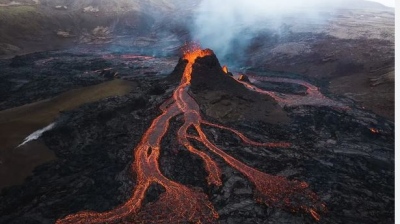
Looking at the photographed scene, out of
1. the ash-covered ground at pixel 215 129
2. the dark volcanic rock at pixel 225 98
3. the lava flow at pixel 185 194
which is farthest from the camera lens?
the dark volcanic rock at pixel 225 98

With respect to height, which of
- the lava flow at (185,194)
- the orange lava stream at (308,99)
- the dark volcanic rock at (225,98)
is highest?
the dark volcanic rock at (225,98)

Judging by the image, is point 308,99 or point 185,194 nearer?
point 185,194

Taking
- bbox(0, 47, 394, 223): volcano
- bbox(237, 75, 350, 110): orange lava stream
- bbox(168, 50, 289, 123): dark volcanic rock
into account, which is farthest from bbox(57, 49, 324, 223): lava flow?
bbox(237, 75, 350, 110): orange lava stream

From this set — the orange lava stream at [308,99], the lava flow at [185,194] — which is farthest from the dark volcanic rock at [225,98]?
the lava flow at [185,194]

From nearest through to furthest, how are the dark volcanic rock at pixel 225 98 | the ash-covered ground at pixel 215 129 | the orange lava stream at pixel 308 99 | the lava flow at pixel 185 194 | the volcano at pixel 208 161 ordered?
the lava flow at pixel 185 194
the volcano at pixel 208 161
the ash-covered ground at pixel 215 129
the dark volcanic rock at pixel 225 98
the orange lava stream at pixel 308 99

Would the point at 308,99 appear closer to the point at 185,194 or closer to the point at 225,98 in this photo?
the point at 225,98

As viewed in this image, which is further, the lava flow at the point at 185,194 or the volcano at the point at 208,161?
the volcano at the point at 208,161

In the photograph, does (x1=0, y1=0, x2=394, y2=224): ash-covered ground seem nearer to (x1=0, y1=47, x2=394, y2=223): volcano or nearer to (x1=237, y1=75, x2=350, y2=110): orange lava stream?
(x1=0, y1=47, x2=394, y2=223): volcano

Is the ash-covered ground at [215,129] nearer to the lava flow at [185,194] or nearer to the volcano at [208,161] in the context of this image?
the volcano at [208,161]

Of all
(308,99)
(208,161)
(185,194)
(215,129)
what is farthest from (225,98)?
(185,194)

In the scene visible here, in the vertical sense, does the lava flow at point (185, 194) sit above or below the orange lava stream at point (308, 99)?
above
